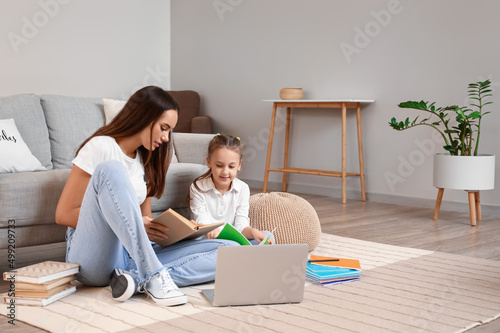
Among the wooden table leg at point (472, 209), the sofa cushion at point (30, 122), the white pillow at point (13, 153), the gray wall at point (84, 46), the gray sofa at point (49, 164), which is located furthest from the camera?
the gray wall at point (84, 46)

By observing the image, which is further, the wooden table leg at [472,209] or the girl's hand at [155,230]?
the wooden table leg at [472,209]

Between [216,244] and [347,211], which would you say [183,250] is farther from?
[347,211]

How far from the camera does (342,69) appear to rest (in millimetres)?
5094

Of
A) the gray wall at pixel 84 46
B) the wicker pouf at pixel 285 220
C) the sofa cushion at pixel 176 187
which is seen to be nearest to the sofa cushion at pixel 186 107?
the gray wall at pixel 84 46

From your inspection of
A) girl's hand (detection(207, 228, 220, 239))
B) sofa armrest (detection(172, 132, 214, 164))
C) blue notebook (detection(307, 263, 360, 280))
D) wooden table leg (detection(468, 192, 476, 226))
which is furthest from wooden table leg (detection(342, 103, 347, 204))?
girl's hand (detection(207, 228, 220, 239))

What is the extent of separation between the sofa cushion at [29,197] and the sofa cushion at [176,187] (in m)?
0.51

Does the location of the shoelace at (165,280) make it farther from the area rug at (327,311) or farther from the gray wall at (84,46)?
the gray wall at (84,46)

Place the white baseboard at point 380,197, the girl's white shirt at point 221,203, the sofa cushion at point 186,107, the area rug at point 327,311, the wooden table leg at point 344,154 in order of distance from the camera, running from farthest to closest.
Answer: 1. the sofa cushion at point 186,107
2. the wooden table leg at point 344,154
3. the white baseboard at point 380,197
4. the girl's white shirt at point 221,203
5. the area rug at point 327,311

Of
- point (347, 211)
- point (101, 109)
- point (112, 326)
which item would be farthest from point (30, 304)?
point (347, 211)

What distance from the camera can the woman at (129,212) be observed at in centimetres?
191

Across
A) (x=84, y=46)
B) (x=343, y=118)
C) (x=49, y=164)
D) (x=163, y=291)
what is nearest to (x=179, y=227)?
(x=163, y=291)

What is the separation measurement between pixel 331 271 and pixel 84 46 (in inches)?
172

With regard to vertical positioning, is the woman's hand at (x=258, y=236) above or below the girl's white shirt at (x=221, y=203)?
below

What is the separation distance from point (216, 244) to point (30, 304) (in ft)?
2.13
